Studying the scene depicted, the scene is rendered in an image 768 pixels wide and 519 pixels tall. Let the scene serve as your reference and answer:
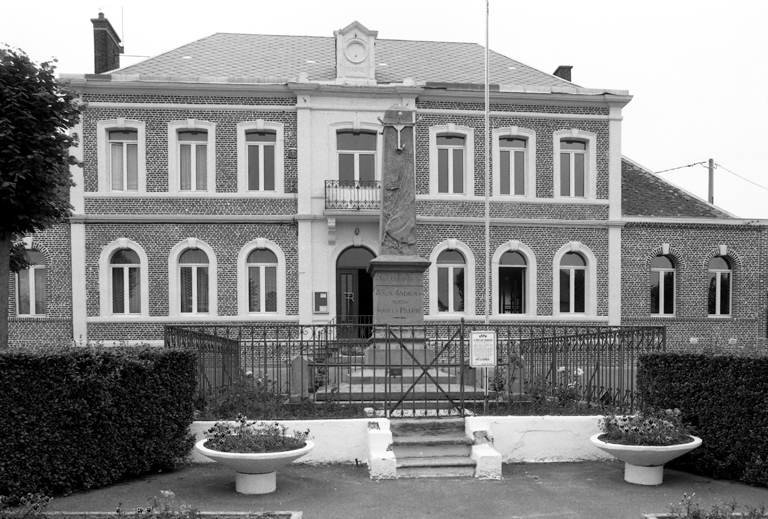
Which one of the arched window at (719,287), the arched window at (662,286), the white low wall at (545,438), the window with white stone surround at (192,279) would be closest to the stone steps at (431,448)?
the white low wall at (545,438)

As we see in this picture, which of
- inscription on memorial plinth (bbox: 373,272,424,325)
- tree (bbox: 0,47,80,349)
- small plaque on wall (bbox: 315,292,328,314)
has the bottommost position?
small plaque on wall (bbox: 315,292,328,314)

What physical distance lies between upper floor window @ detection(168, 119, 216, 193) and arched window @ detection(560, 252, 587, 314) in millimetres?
11578

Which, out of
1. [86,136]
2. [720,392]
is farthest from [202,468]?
[86,136]

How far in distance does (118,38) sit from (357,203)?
38.2 feet

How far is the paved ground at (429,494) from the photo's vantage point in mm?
6879

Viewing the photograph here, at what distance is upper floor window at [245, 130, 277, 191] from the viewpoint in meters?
21.6

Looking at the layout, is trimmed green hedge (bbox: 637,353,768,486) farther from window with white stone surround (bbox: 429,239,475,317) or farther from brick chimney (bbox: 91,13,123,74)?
brick chimney (bbox: 91,13,123,74)

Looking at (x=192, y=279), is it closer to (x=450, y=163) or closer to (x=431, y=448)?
(x=450, y=163)

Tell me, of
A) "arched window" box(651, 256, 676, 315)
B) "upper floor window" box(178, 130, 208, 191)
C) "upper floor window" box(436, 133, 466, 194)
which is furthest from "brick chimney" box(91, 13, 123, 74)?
"arched window" box(651, 256, 676, 315)

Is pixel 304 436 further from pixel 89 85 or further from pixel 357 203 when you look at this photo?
pixel 89 85

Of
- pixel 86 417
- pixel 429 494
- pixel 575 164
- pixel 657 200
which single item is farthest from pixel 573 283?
pixel 86 417

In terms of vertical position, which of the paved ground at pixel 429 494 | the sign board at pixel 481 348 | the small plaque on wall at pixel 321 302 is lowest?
the paved ground at pixel 429 494

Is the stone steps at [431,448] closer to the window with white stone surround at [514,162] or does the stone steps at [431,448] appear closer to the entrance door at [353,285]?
the entrance door at [353,285]

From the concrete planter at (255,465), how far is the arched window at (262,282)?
14069 millimetres
